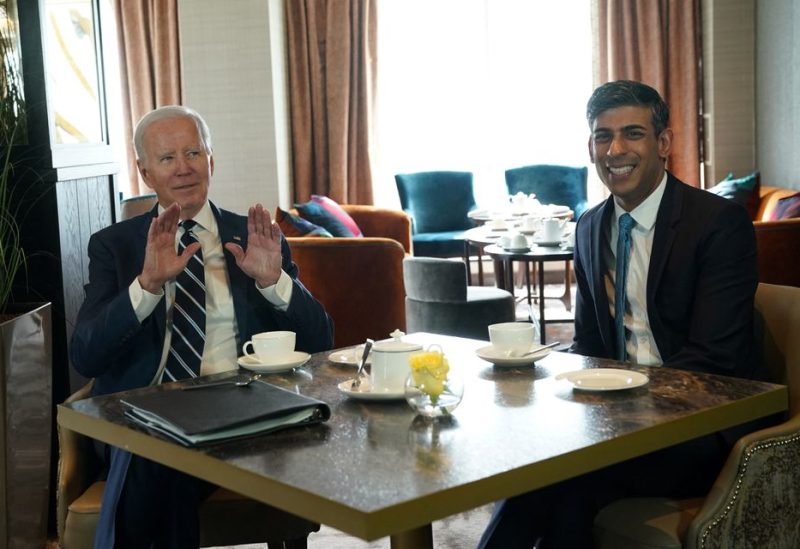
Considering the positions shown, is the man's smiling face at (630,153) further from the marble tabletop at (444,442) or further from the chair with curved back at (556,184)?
the chair with curved back at (556,184)

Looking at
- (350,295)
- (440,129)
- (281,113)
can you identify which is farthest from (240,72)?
(350,295)

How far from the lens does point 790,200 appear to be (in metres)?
5.61

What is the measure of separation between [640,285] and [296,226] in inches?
130

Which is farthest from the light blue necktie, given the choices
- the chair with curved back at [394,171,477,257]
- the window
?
the window

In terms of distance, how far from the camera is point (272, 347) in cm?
231

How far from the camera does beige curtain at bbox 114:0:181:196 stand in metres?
8.03

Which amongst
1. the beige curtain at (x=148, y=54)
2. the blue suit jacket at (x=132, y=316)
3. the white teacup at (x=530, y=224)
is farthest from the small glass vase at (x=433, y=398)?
the beige curtain at (x=148, y=54)

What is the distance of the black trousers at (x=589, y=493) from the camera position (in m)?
2.05

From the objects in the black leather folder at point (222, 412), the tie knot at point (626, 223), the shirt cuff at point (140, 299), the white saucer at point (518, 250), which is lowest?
the white saucer at point (518, 250)

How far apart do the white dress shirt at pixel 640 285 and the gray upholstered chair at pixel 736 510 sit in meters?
0.50

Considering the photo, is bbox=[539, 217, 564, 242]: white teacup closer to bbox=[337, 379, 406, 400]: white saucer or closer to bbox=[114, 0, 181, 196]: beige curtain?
bbox=[114, 0, 181, 196]: beige curtain

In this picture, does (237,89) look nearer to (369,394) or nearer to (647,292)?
(647,292)

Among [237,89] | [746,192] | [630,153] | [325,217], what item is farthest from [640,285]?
[237,89]

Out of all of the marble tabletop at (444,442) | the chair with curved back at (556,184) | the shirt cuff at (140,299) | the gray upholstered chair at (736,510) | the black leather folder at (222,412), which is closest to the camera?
the marble tabletop at (444,442)
